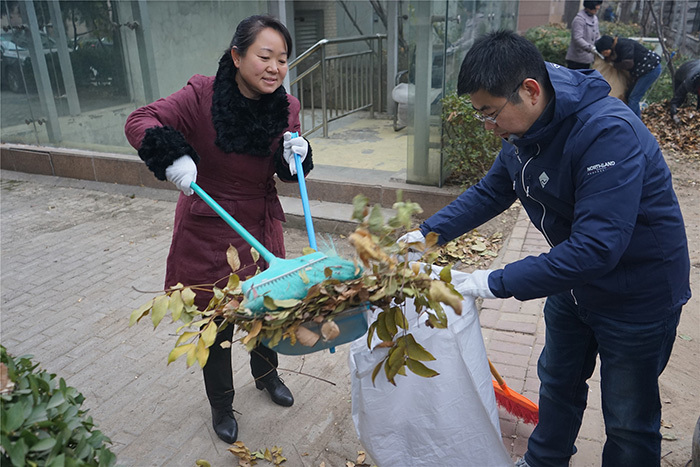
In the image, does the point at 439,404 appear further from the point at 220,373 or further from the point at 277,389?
the point at 277,389

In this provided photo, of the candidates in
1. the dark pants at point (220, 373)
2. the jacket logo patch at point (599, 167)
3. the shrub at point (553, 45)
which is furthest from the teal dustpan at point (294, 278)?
the shrub at point (553, 45)

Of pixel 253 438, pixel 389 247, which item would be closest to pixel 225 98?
pixel 389 247

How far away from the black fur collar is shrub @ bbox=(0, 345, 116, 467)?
1192 mm

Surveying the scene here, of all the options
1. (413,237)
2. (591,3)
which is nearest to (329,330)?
(413,237)

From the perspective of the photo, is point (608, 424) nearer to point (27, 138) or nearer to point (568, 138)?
point (568, 138)

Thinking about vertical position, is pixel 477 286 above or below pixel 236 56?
below

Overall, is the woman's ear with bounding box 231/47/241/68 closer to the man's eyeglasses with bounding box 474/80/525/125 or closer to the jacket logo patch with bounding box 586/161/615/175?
the man's eyeglasses with bounding box 474/80/525/125

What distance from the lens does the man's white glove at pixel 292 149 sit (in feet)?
8.08

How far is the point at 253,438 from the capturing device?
275cm

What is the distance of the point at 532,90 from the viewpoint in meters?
1.71

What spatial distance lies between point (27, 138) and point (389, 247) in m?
7.89

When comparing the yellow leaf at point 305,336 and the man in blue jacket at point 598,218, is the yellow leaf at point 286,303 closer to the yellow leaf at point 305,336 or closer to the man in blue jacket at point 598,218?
the yellow leaf at point 305,336

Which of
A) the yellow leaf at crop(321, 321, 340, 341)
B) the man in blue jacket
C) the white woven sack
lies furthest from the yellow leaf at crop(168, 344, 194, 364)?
the man in blue jacket

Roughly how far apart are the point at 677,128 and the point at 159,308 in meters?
8.55
